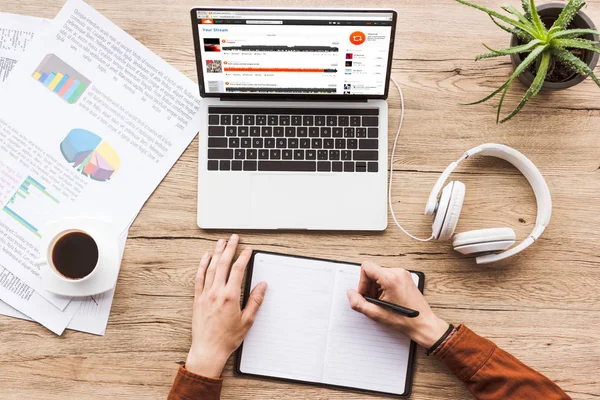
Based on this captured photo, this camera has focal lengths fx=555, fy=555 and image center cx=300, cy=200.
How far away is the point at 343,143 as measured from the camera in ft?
3.37

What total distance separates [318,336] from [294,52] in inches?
20.0

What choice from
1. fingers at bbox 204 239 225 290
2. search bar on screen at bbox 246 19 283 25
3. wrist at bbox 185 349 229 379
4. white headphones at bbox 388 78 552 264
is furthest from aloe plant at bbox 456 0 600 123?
wrist at bbox 185 349 229 379

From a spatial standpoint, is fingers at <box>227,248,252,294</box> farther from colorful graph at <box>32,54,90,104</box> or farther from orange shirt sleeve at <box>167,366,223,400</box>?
colorful graph at <box>32,54,90,104</box>

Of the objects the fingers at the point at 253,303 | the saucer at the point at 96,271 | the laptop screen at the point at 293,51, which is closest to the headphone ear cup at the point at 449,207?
the laptop screen at the point at 293,51

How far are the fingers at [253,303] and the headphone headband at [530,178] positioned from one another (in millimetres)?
327

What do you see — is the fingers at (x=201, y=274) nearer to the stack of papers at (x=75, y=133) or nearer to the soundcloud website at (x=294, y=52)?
the stack of papers at (x=75, y=133)

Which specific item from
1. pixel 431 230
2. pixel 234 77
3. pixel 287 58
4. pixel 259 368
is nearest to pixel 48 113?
pixel 234 77

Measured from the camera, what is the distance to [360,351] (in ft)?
3.34

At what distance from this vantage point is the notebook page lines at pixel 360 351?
3.32ft

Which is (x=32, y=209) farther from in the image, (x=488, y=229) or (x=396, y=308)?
(x=488, y=229)

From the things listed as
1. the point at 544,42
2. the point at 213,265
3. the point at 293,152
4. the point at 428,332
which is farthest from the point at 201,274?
the point at 544,42

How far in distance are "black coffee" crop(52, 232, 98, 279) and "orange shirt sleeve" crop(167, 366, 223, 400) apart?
253mm

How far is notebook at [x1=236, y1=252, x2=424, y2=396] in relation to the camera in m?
1.01

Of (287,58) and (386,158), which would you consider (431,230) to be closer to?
(386,158)
